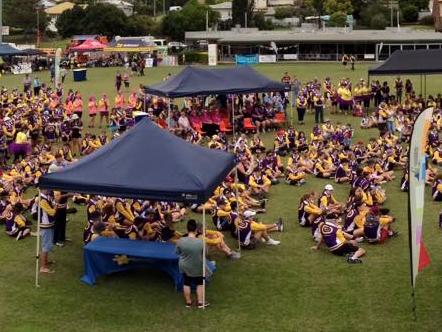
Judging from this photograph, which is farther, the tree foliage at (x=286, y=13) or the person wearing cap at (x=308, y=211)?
the tree foliage at (x=286, y=13)

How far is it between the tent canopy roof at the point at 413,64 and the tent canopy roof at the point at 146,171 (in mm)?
15883

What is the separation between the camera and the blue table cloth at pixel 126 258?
9492mm

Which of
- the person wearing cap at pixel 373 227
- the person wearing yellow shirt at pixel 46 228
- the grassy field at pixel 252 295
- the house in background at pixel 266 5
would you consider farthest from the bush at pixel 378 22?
the person wearing yellow shirt at pixel 46 228

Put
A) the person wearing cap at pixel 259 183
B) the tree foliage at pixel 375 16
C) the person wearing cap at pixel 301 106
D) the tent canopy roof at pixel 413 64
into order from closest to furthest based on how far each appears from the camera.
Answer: the person wearing cap at pixel 259 183, the tent canopy roof at pixel 413 64, the person wearing cap at pixel 301 106, the tree foliage at pixel 375 16

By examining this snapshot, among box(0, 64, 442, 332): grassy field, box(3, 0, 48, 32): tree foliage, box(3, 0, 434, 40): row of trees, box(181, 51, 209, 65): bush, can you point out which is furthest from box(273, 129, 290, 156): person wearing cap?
box(3, 0, 48, 32): tree foliage

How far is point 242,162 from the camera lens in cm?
1591

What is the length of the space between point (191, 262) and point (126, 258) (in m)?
1.63

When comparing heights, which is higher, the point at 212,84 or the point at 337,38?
the point at 337,38

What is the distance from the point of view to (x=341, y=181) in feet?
52.5

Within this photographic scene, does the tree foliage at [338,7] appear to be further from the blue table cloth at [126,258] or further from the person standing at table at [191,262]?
the person standing at table at [191,262]

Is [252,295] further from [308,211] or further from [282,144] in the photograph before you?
[282,144]

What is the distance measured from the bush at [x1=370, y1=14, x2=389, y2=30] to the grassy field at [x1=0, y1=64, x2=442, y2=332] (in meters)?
88.6

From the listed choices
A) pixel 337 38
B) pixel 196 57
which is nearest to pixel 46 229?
pixel 337 38

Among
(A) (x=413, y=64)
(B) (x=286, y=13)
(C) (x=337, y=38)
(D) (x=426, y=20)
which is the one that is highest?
(B) (x=286, y=13)
